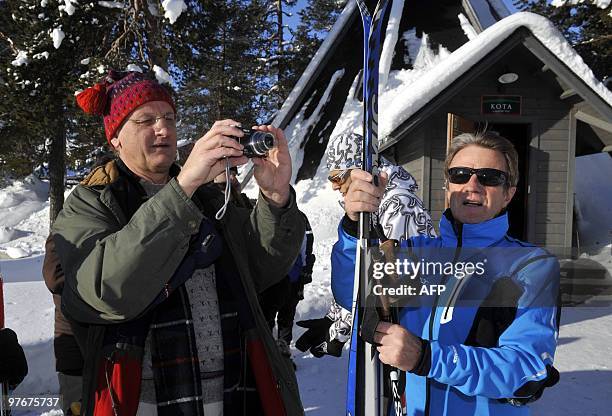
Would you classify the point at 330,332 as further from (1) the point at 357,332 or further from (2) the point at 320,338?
(1) the point at 357,332

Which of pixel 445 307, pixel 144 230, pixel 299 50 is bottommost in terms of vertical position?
pixel 445 307

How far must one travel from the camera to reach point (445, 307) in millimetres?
1602

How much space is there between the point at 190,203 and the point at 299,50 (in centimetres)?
2137

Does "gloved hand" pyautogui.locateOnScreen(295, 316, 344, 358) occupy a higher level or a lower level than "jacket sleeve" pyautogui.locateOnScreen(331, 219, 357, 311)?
lower

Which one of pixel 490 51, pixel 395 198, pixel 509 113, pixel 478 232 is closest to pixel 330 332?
pixel 395 198

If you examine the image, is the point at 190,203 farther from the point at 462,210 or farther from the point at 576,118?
the point at 576,118

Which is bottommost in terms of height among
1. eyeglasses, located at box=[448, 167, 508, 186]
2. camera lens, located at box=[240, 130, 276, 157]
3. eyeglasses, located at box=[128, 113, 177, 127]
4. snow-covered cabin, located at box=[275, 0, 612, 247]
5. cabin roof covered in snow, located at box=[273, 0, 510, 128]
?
eyeglasses, located at box=[448, 167, 508, 186]

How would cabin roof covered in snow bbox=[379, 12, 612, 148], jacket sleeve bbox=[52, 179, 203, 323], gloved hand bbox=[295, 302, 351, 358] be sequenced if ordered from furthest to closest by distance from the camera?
cabin roof covered in snow bbox=[379, 12, 612, 148], gloved hand bbox=[295, 302, 351, 358], jacket sleeve bbox=[52, 179, 203, 323]

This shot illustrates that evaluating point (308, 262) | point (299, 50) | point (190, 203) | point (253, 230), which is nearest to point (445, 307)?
point (253, 230)

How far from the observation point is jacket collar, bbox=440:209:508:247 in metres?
1.67

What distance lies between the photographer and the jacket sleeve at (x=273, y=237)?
169 centimetres

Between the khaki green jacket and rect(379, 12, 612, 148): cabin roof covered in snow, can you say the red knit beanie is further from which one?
rect(379, 12, 612, 148): cabin roof covered in snow

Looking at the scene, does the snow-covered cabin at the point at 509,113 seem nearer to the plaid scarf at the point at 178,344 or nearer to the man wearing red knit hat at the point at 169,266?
the man wearing red knit hat at the point at 169,266

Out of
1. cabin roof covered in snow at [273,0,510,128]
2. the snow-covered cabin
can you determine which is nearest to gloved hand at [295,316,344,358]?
the snow-covered cabin
